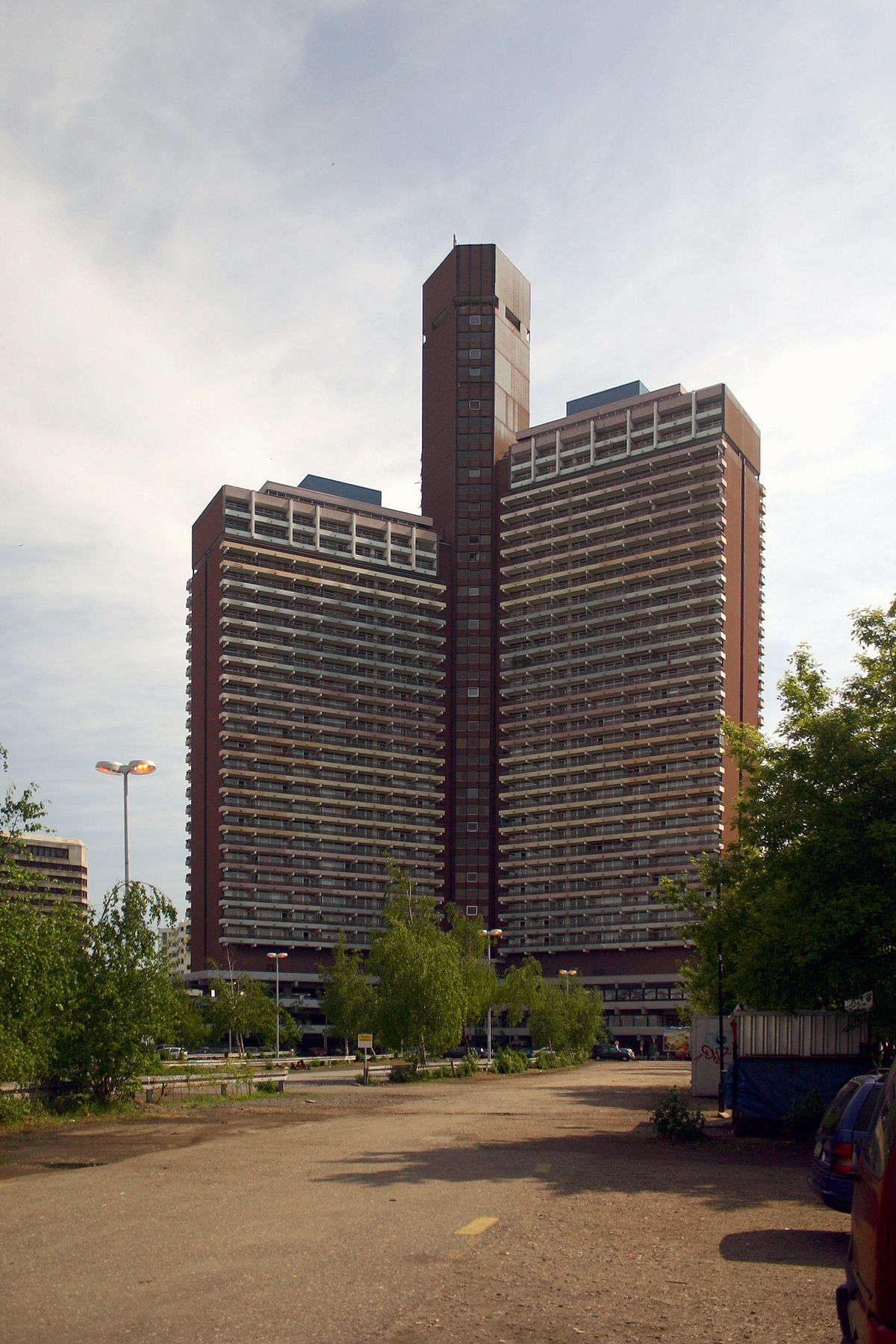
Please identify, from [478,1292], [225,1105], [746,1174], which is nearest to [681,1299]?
[478,1292]

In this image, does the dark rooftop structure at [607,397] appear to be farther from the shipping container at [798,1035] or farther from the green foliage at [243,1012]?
the shipping container at [798,1035]

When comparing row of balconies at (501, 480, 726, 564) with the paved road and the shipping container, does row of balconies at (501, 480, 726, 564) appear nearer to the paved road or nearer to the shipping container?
the shipping container

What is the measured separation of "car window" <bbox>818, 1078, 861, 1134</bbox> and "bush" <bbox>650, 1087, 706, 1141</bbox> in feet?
32.0

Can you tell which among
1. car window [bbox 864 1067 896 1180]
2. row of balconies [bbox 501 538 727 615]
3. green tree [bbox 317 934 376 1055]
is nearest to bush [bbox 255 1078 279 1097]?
car window [bbox 864 1067 896 1180]

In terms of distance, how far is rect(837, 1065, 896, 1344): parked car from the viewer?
345 cm

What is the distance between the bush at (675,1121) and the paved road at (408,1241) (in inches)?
19.0

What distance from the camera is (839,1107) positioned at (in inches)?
552

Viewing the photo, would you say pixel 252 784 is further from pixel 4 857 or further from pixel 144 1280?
pixel 144 1280

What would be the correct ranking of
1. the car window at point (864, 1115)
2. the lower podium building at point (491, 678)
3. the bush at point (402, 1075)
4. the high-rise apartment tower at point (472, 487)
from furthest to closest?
the high-rise apartment tower at point (472, 487), the lower podium building at point (491, 678), the bush at point (402, 1075), the car window at point (864, 1115)

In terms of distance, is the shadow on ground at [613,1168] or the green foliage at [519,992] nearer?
the shadow on ground at [613,1168]

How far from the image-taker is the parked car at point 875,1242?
3.45m

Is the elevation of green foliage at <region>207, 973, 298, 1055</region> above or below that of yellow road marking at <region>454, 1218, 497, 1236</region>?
below

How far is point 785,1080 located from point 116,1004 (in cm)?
1525

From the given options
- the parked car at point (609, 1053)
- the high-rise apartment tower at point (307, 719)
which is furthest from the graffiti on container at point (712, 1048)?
the high-rise apartment tower at point (307, 719)
